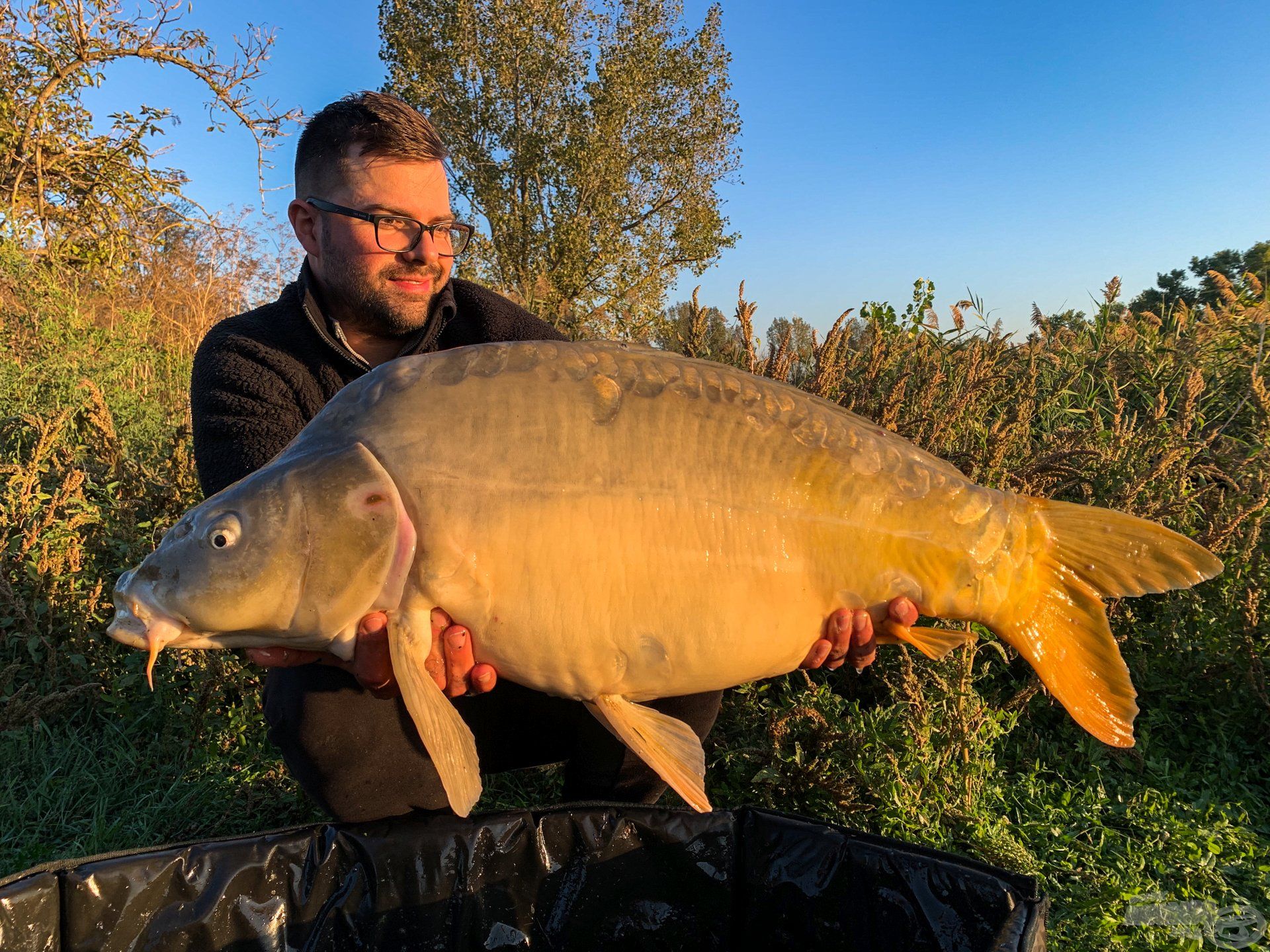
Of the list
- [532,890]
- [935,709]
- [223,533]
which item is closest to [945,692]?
[935,709]

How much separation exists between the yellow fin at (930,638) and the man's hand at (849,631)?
0.08ft

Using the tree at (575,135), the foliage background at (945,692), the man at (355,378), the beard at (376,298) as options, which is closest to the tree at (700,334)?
the foliage background at (945,692)

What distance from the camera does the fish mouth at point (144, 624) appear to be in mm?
1122

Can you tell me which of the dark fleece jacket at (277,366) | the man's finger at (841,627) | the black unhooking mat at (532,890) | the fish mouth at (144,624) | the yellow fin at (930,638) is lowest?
the black unhooking mat at (532,890)

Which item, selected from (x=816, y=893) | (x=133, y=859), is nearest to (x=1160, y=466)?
(x=816, y=893)

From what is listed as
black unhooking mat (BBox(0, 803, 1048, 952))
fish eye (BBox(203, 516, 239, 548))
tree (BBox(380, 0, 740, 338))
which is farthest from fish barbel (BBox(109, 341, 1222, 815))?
tree (BBox(380, 0, 740, 338))

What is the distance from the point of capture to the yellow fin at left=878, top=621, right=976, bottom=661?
135 centimetres

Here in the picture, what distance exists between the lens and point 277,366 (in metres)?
1.84

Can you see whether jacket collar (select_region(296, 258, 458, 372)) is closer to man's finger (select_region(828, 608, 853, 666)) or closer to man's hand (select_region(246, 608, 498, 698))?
man's hand (select_region(246, 608, 498, 698))

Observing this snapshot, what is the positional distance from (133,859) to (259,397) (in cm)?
94

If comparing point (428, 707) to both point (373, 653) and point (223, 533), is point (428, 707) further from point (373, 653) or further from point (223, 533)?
point (223, 533)

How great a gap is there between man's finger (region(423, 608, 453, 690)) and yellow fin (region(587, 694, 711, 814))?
9.2 inches

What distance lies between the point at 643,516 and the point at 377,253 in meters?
1.17

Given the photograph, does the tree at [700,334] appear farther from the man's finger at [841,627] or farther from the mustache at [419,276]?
the man's finger at [841,627]
